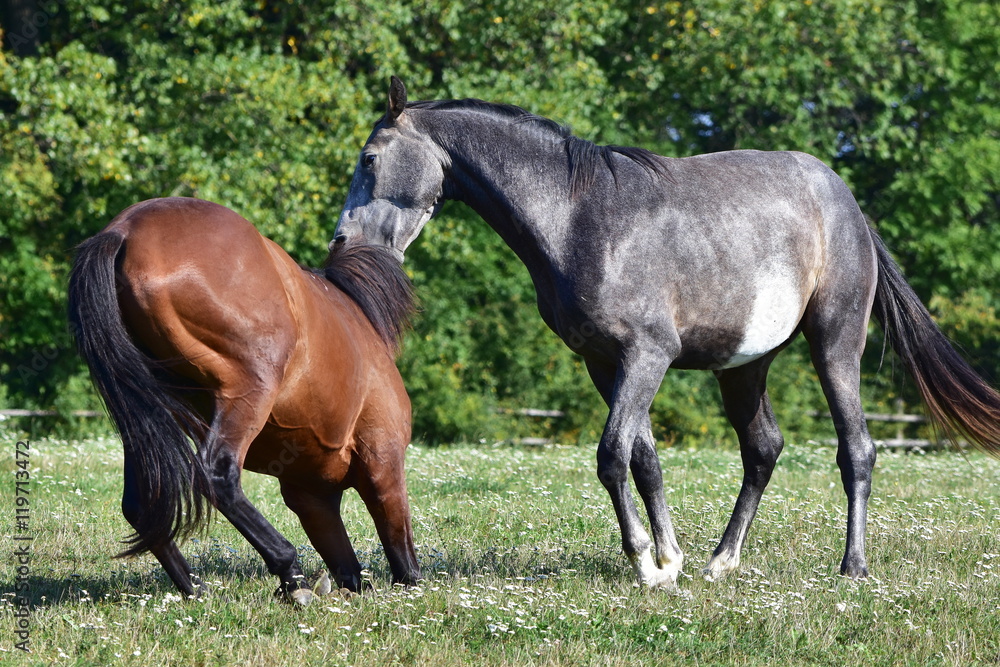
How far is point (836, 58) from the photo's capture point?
1883cm

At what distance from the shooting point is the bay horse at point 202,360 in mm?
4039


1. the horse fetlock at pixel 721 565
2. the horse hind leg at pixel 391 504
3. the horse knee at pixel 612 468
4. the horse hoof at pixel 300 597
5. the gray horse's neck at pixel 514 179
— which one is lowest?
the horse fetlock at pixel 721 565

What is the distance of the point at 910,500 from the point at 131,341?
252 inches

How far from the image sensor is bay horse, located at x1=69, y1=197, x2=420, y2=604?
4039 mm

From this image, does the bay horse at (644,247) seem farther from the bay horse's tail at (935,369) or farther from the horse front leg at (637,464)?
the bay horse's tail at (935,369)

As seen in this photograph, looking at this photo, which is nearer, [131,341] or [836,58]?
[131,341]

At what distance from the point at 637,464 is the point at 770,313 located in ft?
3.46

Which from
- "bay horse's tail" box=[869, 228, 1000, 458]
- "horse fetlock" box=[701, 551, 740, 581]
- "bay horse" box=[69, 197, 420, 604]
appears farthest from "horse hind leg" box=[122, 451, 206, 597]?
"bay horse's tail" box=[869, 228, 1000, 458]

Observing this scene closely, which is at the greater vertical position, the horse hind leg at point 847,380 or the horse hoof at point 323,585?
the horse hind leg at point 847,380

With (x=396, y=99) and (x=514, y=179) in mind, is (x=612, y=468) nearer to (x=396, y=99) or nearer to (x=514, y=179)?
(x=514, y=179)

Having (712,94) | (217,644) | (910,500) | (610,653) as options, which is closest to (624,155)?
(610,653)

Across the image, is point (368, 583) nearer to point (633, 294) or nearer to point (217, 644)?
point (217, 644)

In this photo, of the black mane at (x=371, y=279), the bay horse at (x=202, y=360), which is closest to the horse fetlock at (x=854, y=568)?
the black mane at (x=371, y=279)

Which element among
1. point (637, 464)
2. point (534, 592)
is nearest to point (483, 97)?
point (637, 464)
